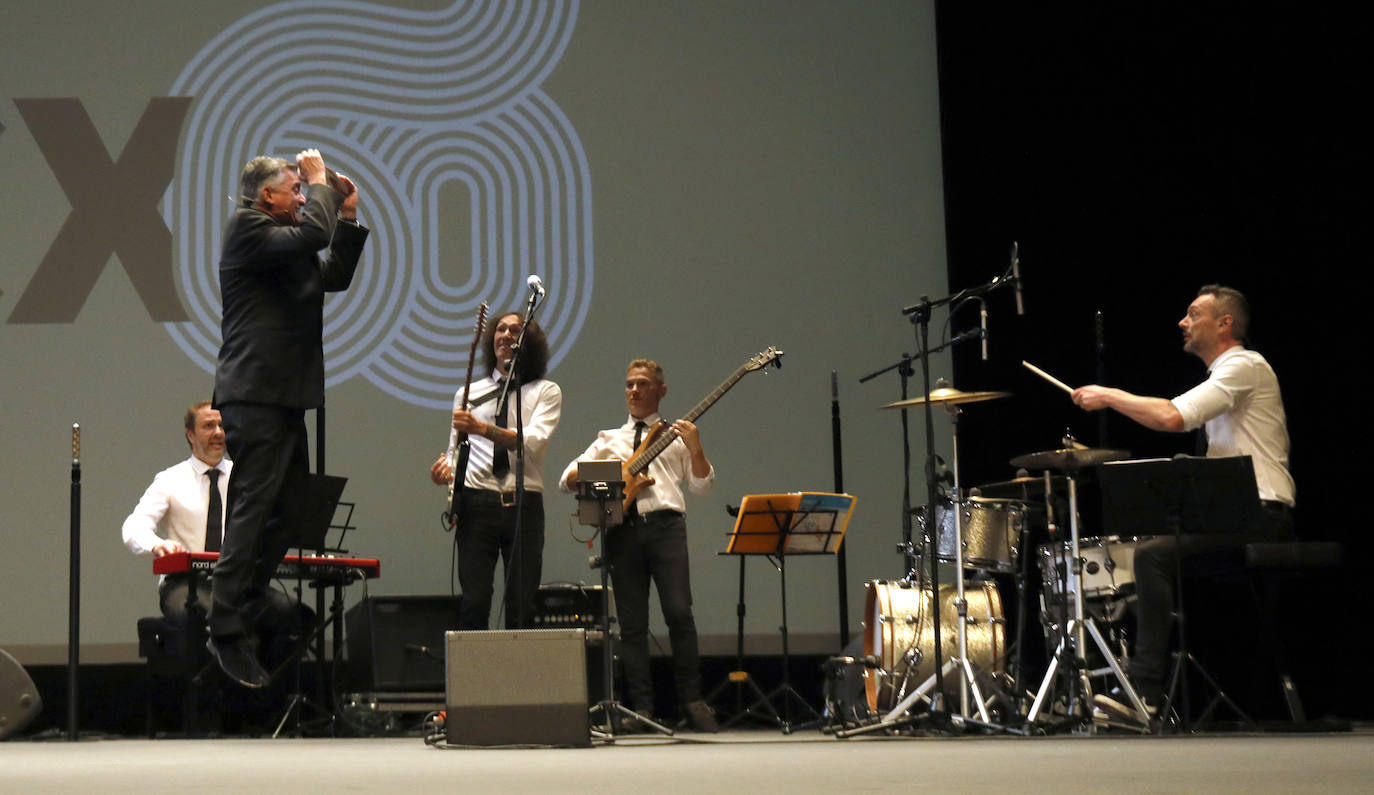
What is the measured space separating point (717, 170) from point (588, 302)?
87cm

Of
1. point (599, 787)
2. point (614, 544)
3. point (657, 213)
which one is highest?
point (657, 213)

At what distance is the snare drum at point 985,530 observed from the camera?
5.45m

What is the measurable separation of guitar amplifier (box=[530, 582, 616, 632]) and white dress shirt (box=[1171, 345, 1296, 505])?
2.46 metres

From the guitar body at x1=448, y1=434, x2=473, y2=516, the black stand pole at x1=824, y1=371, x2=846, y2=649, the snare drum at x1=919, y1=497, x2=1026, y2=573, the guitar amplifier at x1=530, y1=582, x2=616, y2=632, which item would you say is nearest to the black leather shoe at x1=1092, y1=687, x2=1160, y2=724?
the snare drum at x1=919, y1=497, x2=1026, y2=573

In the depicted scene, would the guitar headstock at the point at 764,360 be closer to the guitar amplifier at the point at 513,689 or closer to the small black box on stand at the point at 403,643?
the small black box on stand at the point at 403,643

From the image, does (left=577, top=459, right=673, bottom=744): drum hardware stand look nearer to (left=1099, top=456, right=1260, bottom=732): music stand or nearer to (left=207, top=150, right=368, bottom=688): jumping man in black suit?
(left=207, top=150, right=368, bottom=688): jumping man in black suit

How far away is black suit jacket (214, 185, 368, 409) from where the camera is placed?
3980 millimetres

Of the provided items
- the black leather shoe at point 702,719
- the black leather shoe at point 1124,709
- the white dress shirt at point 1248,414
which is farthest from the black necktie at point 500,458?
the white dress shirt at point 1248,414

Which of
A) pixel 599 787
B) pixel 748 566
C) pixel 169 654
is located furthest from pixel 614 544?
pixel 599 787

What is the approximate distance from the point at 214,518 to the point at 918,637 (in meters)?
2.93

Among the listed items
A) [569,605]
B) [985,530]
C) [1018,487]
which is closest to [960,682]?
[985,530]

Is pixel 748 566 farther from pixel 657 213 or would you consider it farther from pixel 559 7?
pixel 559 7

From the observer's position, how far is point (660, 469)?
5734 mm

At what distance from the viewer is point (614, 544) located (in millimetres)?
5758
